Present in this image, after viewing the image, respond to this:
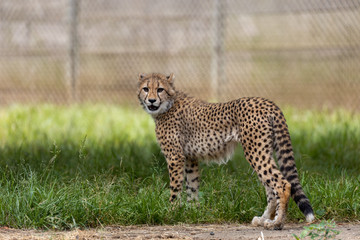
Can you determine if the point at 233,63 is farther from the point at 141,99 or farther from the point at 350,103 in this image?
the point at 141,99

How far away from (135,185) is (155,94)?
738mm

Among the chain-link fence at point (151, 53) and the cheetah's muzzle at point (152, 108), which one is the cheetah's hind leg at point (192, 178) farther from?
the chain-link fence at point (151, 53)

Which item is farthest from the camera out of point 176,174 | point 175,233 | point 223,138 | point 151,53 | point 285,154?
point 151,53

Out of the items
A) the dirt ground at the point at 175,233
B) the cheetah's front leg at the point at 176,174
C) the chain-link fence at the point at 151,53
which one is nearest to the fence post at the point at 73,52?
the chain-link fence at the point at 151,53

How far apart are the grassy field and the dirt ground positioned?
9cm

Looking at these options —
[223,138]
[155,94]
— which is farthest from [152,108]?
Answer: [223,138]

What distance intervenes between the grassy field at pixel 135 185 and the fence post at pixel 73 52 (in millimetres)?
3023

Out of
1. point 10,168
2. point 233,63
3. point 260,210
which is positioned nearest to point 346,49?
point 233,63

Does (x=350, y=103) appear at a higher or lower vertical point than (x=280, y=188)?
higher

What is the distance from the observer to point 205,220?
4.27m

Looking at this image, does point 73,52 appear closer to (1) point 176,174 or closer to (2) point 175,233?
(1) point 176,174

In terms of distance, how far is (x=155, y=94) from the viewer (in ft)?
15.7

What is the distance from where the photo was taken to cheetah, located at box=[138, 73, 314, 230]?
402cm

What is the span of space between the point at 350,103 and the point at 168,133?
5.09 m
